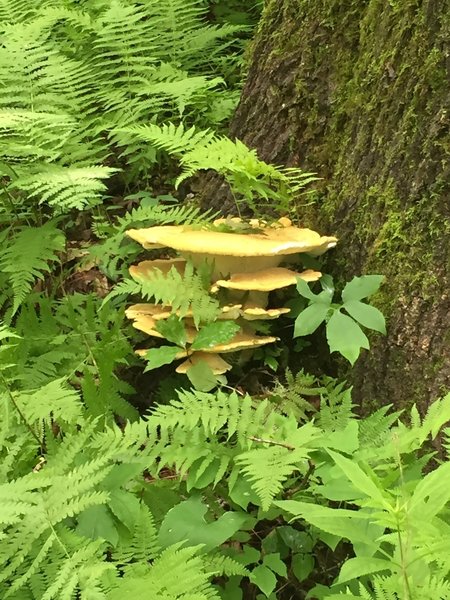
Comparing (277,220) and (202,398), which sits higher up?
(277,220)

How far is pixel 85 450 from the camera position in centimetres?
189

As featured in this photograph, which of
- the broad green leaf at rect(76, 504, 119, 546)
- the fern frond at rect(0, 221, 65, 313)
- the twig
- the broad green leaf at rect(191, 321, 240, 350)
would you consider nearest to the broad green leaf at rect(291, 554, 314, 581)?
the twig

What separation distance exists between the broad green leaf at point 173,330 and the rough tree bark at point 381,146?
762mm

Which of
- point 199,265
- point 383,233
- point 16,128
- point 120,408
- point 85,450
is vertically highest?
point 16,128

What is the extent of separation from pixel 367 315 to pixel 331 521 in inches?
37.2

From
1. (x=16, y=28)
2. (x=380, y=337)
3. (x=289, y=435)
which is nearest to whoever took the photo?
(x=289, y=435)

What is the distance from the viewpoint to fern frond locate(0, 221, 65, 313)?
3016 millimetres

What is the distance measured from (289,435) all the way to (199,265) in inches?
43.8

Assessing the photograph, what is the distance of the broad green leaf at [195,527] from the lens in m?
1.65

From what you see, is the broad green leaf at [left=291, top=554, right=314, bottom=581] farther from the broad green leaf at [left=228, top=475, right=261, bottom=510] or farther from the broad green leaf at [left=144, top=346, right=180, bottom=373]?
the broad green leaf at [left=144, top=346, right=180, bottom=373]

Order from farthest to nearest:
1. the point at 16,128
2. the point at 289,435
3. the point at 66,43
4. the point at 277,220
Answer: the point at 66,43 < the point at 16,128 < the point at 277,220 < the point at 289,435

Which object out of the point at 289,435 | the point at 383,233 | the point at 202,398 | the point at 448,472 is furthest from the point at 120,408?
the point at 448,472

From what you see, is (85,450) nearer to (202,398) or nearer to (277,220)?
(202,398)

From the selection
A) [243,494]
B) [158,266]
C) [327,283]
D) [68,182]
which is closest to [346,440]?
[243,494]
